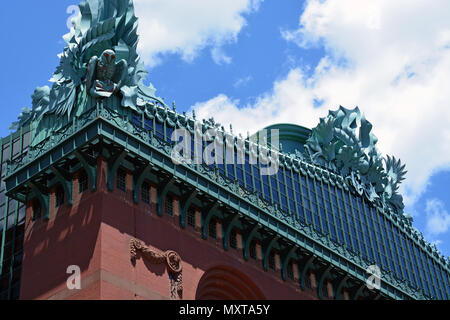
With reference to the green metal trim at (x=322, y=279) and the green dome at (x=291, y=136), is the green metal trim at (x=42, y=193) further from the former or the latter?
the green dome at (x=291, y=136)

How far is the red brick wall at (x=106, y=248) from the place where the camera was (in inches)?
1764

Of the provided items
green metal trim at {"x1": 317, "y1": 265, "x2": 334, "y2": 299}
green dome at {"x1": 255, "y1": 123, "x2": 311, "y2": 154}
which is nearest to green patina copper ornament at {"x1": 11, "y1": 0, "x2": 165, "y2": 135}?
green metal trim at {"x1": 317, "y1": 265, "x2": 334, "y2": 299}

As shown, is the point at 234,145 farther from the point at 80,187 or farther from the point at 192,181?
the point at 80,187

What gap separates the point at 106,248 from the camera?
4506cm

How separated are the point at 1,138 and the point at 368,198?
95.3 feet

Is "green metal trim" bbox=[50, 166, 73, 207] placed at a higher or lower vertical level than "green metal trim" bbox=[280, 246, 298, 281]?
higher

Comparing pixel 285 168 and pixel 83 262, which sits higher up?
pixel 285 168

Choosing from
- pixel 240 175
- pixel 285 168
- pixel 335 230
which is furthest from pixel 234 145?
pixel 335 230

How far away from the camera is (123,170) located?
48.8 metres

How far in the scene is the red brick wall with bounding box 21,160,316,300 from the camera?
44812 mm

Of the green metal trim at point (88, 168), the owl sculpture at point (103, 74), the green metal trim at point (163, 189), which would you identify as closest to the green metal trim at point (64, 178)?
the green metal trim at point (88, 168)

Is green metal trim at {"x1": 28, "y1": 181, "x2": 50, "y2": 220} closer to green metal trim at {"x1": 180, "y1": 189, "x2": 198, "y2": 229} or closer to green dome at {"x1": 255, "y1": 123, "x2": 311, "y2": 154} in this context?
green metal trim at {"x1": 180, "y1": 189, "x2": 198, "y2": 229}

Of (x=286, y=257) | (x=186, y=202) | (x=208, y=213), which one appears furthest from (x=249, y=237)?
(x=186, y=202)

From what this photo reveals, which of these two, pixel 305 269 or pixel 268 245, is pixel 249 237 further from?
pixel 305 269
